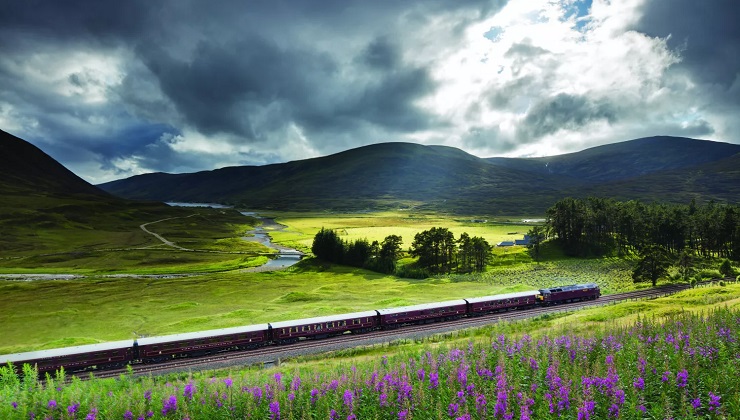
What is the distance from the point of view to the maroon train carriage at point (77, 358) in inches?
1703

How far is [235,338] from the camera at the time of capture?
49375 millimetres

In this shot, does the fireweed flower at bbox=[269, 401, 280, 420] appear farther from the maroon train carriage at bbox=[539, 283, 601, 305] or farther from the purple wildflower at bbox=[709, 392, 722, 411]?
the maroon train carriage at bbox=[539, 283, 601, 305]

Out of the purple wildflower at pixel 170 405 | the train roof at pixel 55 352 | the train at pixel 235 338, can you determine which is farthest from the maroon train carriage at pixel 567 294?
the purple wildflower at pixel 170 405

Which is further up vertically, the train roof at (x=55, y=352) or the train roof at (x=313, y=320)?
Answer: the train roof at (x=313, y=320)

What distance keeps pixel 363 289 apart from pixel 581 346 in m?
77.3

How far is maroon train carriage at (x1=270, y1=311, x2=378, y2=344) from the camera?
168ft

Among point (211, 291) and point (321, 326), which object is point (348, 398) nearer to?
point (321, 326)

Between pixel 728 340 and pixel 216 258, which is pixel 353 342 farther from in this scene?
pixel 216 258

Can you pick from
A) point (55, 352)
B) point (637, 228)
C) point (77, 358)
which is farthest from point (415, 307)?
point (637, 228)

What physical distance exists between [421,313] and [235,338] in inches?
973

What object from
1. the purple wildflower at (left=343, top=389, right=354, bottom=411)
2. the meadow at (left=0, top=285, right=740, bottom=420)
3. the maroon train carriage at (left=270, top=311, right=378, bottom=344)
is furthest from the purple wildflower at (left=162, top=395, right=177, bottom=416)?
the maroon train carriage at (left=270, top=311, right=378, bottom=344)

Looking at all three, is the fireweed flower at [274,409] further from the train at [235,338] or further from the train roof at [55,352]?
the train roof at [55,352]

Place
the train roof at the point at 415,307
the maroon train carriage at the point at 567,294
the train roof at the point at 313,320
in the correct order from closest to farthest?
the train roof at the point at 313,320, the train roof at the point at 415,307, the maroon train carriage at the point at 567,294

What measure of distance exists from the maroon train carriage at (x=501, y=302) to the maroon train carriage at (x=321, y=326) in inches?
631
